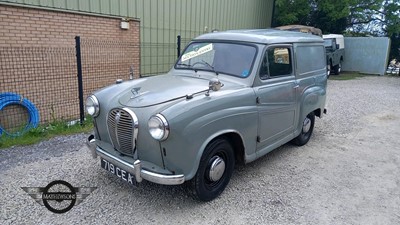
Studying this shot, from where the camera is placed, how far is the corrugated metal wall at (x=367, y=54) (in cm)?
1769

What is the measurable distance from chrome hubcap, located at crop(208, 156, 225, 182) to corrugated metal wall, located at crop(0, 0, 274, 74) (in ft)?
17.9

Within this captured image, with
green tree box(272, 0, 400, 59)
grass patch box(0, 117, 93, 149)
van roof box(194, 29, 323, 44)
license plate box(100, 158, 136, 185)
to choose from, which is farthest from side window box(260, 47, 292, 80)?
green tree box(272, 0, 400, 59)

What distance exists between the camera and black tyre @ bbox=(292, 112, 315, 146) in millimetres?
5066

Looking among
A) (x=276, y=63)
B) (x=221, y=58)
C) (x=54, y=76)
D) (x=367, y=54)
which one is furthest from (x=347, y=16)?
(x=54, y=76)

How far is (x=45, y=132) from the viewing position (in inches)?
208

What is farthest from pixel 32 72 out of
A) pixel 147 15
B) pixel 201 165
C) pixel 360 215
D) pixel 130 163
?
pixel 360 215

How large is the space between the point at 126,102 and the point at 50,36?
4.59 m

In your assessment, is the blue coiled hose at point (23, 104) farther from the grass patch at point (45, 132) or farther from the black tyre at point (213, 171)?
the black tyre at point (213, 171)

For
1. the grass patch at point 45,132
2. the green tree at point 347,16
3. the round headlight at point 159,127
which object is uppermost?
the green tree at point 347,16

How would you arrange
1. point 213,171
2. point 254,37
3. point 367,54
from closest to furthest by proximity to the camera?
point 213,171 < point 254,37 < point 367,54

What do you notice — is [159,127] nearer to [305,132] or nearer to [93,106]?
[93,106]

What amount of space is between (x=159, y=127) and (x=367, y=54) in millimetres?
19399

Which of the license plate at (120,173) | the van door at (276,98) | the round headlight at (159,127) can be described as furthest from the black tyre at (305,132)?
the license plate at (120,173)

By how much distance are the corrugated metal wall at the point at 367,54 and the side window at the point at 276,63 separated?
1678 cm
